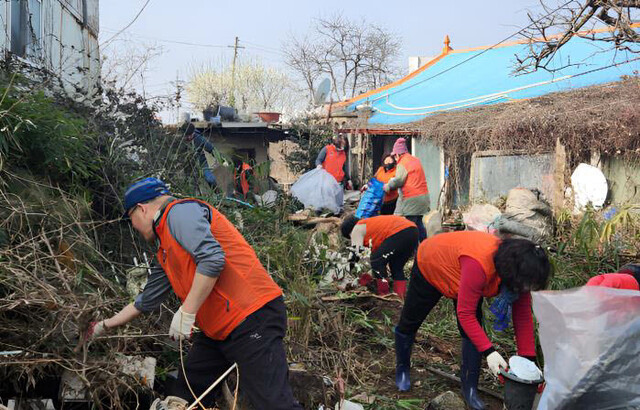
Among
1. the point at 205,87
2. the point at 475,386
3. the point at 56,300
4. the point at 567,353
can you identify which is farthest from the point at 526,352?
the point at 205,87

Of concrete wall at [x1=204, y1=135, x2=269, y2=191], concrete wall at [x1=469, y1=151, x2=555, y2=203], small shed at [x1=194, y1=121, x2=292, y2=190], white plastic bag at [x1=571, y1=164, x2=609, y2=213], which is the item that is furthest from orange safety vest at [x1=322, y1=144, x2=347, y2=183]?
white plastic bag at [x1=571, y1=164, x2=609, y2=213]

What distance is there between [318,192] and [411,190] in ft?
8.95

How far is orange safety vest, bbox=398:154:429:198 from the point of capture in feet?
27.3

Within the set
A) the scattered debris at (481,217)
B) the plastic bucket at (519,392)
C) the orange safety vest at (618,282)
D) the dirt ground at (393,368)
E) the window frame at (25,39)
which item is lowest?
the dirt ground at (393,368)

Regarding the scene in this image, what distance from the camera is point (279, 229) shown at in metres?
6.20

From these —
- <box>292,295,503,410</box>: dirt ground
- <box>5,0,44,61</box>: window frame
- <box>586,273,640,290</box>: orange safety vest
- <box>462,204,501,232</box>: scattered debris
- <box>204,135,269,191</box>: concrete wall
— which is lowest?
<box>292,295,503,410</box>: dirt ground

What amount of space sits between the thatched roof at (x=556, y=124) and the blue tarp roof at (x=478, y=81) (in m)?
0.80

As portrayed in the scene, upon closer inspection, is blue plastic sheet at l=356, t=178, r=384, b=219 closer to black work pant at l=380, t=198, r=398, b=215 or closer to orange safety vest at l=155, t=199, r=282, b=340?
black work pant at l=380, t=198, r=398, b=215

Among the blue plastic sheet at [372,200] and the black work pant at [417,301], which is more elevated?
the blue plastic sheet at [372,200]

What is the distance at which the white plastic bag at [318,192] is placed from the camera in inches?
422

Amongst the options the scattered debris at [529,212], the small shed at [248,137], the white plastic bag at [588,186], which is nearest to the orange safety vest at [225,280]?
the scattered debris at [529,212]

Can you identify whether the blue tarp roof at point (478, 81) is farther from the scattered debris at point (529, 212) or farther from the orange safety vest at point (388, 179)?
the orange safety vest at point (388, 179)

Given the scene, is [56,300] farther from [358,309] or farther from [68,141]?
[358,309]

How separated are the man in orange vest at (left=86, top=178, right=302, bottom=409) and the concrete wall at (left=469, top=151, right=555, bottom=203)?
8.84 meters
